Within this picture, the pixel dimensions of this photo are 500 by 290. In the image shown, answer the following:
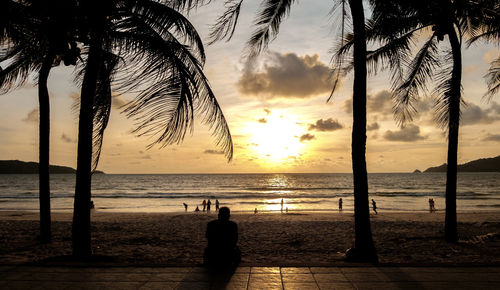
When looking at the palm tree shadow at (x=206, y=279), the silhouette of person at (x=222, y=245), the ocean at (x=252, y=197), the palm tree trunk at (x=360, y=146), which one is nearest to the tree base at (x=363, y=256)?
the palm tree trunk at (x=360, y=146)

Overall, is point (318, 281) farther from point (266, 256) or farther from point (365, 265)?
point (266, 256)

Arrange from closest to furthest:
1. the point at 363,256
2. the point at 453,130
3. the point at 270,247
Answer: the point at 363,256 < the point at 453,130 < the point at 270,247

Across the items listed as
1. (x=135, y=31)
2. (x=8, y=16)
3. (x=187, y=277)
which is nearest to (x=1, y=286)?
(x=187, y=277)

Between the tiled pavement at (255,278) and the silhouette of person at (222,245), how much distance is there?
0.25 meters

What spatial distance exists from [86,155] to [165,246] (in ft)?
17.8

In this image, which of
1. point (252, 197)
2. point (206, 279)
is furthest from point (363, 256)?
point (252, 197)

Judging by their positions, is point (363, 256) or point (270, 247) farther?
point (270, 247)

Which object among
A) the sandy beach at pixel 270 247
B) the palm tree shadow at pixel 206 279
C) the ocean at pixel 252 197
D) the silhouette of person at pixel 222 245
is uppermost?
the silhouette of person at pixel 222 245

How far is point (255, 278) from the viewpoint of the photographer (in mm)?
5559

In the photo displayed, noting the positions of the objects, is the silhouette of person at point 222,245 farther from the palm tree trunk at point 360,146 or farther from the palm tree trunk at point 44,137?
the palm tree trunk at point 44,137

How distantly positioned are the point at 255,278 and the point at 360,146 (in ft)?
12.6

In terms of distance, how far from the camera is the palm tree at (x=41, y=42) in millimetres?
5996

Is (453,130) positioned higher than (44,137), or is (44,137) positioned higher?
(453,130)

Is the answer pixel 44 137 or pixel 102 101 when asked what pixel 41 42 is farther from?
pixel 44 137
